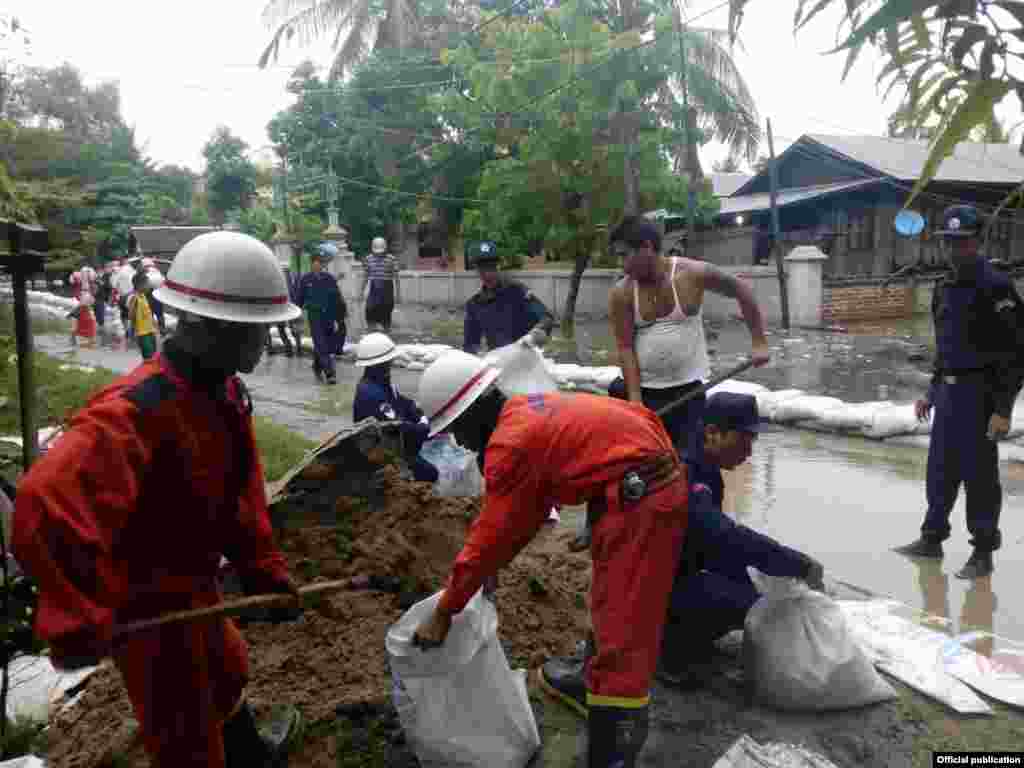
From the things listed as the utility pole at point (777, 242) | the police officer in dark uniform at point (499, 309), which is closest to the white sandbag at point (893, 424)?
the police officer in dark uniform at point (499, 309)

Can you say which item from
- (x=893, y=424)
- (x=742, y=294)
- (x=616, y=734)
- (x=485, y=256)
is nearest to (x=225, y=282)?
(x=616, y=734)

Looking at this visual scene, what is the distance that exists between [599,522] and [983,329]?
2.56 metres

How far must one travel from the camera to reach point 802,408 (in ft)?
24.2

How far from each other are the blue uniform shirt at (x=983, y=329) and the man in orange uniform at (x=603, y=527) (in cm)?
233

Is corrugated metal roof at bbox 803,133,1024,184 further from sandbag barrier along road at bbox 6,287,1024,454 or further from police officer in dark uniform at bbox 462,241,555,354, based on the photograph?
police officer in dark uniform at bbox 462,241,555,354

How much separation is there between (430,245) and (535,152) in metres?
12.9

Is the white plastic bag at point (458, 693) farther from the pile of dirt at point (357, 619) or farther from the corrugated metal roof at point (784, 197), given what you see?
the corrugated metal roof at point (784, 197)

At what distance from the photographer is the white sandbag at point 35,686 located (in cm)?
311

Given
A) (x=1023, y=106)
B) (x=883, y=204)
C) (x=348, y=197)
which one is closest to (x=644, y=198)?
(x=883, y=204)

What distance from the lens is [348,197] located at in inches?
902

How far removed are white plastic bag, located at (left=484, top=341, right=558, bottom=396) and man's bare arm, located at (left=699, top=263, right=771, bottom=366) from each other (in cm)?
98

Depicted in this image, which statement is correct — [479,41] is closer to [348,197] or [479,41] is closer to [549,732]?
[348,197]

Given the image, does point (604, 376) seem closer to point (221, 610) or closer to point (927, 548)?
point (927, 548)

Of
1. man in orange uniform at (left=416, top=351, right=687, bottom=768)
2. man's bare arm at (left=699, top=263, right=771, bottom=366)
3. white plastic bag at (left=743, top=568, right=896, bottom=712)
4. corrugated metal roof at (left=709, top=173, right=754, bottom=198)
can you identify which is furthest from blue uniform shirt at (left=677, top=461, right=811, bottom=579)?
corrugated metal roof at (left=709, top=173, right=754, bottom=198)
